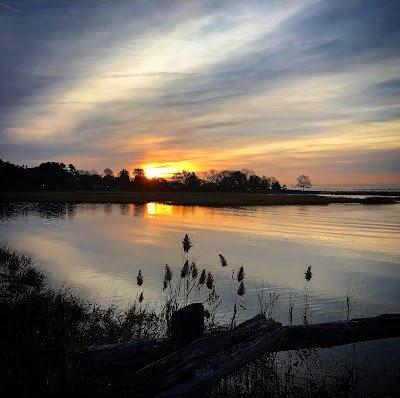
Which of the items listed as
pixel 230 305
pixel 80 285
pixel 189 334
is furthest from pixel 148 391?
pixel 80 285

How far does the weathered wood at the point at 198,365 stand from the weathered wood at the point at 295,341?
17 cm

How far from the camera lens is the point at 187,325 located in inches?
149

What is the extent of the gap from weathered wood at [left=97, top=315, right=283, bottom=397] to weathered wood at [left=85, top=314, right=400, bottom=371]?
0.57ft

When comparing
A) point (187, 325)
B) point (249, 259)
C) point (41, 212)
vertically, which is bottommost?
point (249, 259)

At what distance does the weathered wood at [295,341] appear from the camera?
4.02 metres

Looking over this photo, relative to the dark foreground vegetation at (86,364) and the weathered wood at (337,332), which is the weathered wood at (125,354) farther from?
the weathered wood at (337,332)

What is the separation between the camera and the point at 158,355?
13.9 feet

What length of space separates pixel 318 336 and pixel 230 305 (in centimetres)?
714

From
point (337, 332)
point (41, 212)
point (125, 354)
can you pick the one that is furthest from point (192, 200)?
point (125, 354)

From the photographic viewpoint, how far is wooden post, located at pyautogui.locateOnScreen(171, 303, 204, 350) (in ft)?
12.3

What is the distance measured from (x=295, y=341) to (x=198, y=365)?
5.44 ft

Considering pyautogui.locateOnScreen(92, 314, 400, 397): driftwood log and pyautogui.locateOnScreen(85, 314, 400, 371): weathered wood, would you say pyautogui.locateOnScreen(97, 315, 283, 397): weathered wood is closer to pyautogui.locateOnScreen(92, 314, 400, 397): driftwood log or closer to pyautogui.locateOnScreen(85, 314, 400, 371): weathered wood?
pyautogui.locateOnScreen(92, 314, 400, 397): driftwood log

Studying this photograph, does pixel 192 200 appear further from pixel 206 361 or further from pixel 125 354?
pixel 206 361

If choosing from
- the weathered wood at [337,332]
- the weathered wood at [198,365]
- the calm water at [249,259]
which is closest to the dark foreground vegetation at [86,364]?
the weathered wood at [198,365]
